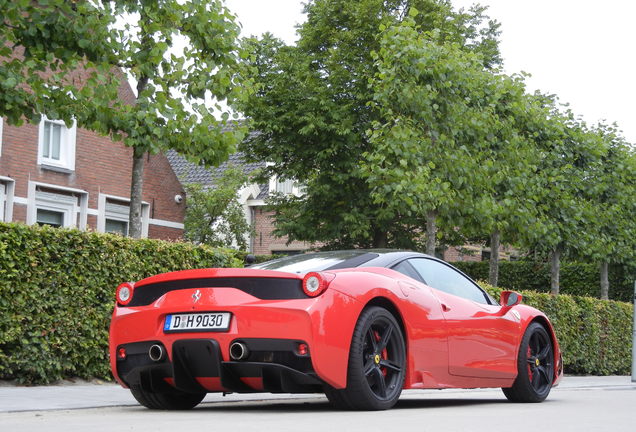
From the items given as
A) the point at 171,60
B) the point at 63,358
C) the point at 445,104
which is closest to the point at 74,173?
the point at 445,104

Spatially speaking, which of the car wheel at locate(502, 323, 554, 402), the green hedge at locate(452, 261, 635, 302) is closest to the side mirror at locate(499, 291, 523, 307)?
the car wheel at locate(502, 323, 554, 402)

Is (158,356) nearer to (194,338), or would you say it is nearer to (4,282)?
(194,338)

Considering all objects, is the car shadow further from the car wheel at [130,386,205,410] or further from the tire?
the tire

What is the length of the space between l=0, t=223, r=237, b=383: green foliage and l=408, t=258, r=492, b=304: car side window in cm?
415

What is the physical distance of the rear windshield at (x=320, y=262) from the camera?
7887mm

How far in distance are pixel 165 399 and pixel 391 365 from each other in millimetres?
1749

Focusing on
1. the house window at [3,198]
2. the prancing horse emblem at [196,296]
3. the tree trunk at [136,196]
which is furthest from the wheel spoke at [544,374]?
the house window at [3,198]

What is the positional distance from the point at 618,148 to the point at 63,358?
63.4 ft

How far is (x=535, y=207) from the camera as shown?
73.9ft

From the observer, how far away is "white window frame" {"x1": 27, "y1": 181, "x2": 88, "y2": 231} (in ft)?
82.5

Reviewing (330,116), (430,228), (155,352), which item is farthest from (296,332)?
(330,116)

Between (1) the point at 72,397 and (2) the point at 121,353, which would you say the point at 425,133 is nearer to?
(1) the point at 72,397

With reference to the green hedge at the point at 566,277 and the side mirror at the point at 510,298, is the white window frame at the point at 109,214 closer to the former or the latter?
the green hedge at the point at 566,277

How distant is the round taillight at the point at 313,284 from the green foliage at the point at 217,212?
28364 mm
